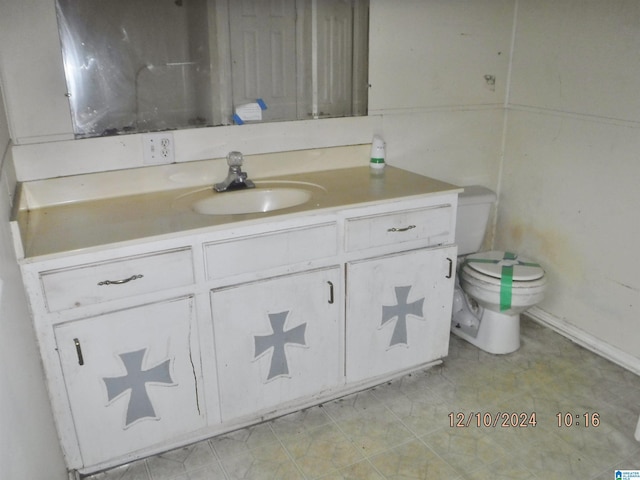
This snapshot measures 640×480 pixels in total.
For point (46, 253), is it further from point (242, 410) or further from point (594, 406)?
point (594, 406)

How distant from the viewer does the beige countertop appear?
162 centimetres

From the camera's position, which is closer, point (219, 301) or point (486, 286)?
point (219, 301)

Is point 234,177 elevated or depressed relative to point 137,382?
elevated

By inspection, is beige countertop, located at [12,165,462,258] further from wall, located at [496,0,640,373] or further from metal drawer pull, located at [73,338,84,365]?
wall, located at [496,0,640,373]

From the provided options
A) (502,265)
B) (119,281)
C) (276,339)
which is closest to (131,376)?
(119,281)

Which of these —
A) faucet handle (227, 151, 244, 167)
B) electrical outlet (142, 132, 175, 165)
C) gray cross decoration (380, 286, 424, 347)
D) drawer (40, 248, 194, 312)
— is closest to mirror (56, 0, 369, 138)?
electrical outlet (142, 132, 175, 165)

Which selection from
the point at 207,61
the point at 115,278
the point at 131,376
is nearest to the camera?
the point at 115,278

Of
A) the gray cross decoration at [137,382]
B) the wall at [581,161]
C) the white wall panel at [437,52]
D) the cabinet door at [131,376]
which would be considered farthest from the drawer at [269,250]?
the wall at [581,161]

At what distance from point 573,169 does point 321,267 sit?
1295 mm

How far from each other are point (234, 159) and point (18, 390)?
1.16 meters

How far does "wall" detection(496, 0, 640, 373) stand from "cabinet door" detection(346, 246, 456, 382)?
2.31 feet

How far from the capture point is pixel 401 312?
2156 millimetres

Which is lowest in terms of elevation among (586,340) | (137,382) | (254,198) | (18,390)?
(586,340)

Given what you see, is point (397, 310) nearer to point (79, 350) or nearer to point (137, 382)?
point (137, 382)
